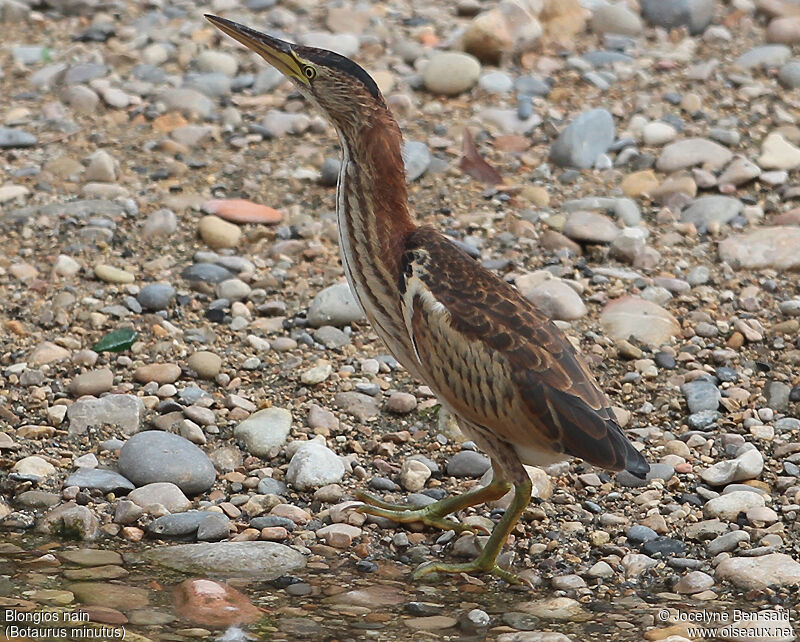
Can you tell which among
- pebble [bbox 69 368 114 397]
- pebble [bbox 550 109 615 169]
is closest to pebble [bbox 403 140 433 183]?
pebble [bbox 550 109 615 169]

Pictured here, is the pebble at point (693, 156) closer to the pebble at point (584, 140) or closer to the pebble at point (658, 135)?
the pebble at point (658, 135)

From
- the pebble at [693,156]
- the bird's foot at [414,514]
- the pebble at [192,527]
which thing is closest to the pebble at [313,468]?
the bird's foot at [414,514]

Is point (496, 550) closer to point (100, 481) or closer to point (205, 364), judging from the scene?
point (100, 481)

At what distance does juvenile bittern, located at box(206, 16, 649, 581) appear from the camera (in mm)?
4840

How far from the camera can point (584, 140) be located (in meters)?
8.42

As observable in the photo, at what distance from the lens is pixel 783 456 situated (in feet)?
18.9

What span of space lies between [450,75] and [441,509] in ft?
15.1

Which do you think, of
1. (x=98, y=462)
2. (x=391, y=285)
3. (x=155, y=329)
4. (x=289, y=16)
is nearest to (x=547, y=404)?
(x=391, y=285)

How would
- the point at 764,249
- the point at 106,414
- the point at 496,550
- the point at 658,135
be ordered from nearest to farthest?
the point at 496,550, the point at 106,414, the point at 764,249, the point at 658,135

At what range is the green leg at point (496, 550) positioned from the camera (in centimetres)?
498

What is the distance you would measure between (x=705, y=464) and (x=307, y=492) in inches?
71.0

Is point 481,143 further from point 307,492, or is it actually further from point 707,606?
point 707,606

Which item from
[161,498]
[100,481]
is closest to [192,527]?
[161,498]

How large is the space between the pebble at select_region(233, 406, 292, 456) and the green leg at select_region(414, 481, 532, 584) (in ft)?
3.68
